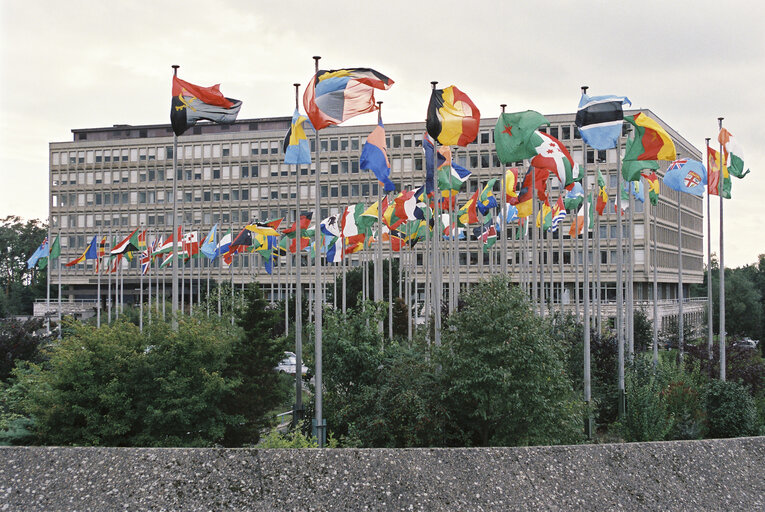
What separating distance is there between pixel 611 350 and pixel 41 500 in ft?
70.5

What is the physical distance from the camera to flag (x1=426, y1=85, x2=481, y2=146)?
21.6 meters

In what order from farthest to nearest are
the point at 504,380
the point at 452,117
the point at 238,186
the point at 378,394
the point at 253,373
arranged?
the point at 238,186
the point at 253,373
the point at 452,117
the point at 378,394
the point at 504,380

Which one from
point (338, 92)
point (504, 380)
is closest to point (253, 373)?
Answer: point (338, 92)

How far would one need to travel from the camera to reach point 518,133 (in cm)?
2294

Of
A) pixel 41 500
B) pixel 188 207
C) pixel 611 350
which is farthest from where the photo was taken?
pixel 188 207

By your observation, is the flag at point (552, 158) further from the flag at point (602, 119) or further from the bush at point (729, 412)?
the bush at point (729, 412)

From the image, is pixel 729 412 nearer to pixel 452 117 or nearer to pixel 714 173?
pixel 714 173

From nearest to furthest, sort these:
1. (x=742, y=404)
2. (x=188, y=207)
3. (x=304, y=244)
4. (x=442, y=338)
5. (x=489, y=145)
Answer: (x=442, y=338)
(x=742, y=404)
(x=304, y=244)
(x=489, y=145)
(x=188, y=207)

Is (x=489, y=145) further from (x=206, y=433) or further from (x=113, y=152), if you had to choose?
(x=206, y=433)

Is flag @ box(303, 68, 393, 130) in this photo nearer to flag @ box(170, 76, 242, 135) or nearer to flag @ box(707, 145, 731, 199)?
flag @ box(170, 76, 242, 135)

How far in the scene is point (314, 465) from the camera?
35.7 ft

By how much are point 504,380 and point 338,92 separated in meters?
8.84

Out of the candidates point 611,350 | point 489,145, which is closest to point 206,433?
point 611,350

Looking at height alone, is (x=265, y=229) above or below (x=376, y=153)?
below
